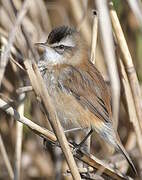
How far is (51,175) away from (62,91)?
5.39 feet

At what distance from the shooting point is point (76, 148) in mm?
3572

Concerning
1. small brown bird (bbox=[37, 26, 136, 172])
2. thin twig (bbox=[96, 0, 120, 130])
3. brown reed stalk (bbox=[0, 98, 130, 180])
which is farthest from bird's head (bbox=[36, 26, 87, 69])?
brown reed stalk (bbox=[0, 98, 130, 180])

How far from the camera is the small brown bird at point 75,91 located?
376 centimetres

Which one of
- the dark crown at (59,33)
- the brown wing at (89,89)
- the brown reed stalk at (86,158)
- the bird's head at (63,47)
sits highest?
the dark crown at (59,33)

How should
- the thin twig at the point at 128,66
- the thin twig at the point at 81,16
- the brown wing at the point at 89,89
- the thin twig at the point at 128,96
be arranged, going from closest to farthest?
the thin twig at the point at 128,66 < the thin twig at the point at 128,96 < the brown wing at the point at 89,89 < the thin twig at the point at 81,16

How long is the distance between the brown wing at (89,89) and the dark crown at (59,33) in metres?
0.28

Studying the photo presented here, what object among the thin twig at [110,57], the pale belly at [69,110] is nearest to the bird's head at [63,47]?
the pale belly at [69,110]

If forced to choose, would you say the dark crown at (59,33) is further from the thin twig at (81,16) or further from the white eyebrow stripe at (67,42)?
the thin twig at (81,16)

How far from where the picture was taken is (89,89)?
12.5 feet

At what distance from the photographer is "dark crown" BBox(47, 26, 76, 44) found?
381 cm

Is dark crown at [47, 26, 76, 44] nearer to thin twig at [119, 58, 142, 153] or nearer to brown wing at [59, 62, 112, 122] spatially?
brown wing at [59, 62, 112, 122]

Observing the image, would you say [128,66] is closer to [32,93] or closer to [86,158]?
[86,158]

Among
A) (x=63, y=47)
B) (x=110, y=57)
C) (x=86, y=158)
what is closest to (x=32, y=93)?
(x=63, y=47)

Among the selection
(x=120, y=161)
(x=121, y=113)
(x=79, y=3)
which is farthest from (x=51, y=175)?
(x=79, y=3)
